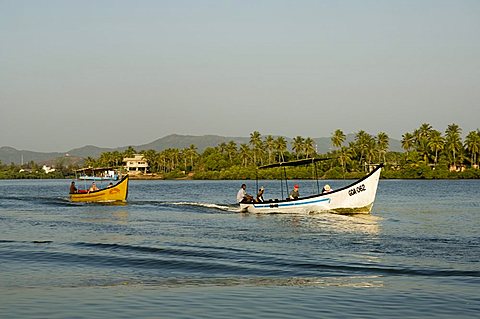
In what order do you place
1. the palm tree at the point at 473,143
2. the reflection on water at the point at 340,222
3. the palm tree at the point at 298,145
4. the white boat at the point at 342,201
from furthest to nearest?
1. the palm tree at the point at 298,145
2. the palm tree at the point at 473,143
3. the white boat at the point at 342,201
4. the reflection on water at the point at 340,222

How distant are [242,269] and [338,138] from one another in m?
140

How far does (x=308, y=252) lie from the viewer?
25125 millimetres

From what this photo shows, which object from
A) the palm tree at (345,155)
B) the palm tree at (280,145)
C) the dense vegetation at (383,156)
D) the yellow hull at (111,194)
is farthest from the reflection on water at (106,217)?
the palm tree at (280,145)

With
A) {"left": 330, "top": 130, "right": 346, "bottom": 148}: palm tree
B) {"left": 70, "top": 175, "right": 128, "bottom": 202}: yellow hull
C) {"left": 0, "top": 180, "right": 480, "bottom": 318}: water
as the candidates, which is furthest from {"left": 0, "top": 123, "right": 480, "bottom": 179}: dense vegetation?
{"left": 0, "top": 180, "right": 480, "bottom": 318}: water

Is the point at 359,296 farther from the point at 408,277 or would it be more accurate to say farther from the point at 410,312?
the point at 408,277

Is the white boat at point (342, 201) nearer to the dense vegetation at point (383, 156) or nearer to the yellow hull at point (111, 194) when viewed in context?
the yellow hull at point (111, 194)

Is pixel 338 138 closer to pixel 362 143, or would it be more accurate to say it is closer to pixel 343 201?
pixel 362 143

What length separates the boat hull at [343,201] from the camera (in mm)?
41969

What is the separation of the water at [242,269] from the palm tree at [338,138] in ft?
396

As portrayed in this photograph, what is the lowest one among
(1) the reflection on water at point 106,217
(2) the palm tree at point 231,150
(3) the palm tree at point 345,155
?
(1) the reflection on water at point 106,217

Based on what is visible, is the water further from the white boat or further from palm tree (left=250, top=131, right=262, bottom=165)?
palm tree (left=250, top=131, right=262, bottom=165)

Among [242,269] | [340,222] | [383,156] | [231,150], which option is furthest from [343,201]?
[231,150]

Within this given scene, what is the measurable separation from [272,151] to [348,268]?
160938mm

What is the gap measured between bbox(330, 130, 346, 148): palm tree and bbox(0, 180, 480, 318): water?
12058 cm
